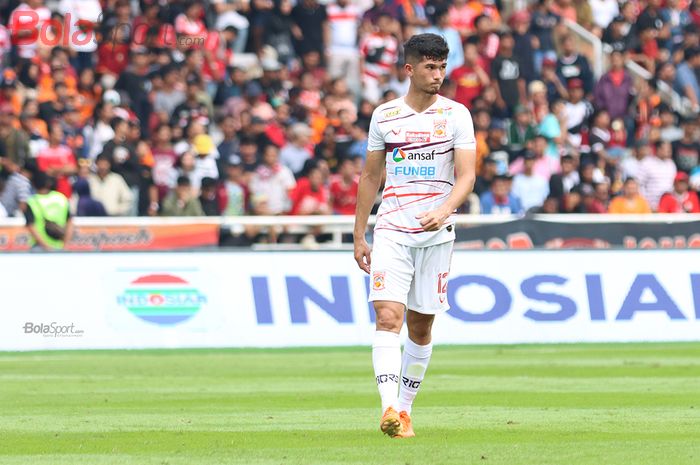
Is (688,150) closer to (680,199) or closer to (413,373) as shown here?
(680,199)

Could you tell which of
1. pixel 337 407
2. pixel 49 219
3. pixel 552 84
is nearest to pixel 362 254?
pixel 337 407

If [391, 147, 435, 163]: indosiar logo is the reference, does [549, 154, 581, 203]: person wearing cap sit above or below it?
below

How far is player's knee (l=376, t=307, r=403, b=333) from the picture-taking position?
976 centimetres

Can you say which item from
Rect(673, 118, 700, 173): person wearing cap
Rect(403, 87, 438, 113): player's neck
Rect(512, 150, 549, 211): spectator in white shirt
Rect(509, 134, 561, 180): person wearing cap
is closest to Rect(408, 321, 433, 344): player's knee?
Rect(403, 87, 438, 113): player's neck

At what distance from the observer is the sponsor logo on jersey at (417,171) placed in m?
9.88

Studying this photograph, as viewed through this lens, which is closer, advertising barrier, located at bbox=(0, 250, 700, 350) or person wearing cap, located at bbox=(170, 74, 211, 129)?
advertising barrier, located at bbox=(0, 250, 700, 350)

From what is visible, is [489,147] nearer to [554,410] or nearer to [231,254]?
[231,254]

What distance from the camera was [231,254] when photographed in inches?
761

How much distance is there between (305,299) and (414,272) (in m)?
9.42

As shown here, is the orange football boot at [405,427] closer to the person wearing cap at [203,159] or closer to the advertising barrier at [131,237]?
the advertising barrier at [131,237]

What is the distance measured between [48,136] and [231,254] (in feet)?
15.3

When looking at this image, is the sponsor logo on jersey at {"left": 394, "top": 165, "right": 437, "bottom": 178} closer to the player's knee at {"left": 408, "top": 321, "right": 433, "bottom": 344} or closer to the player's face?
the player's face

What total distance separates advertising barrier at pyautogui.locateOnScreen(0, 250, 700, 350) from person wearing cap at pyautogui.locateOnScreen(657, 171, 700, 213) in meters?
4.10

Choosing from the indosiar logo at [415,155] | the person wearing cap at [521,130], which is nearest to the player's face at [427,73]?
the indosiar logo at [415,155]
